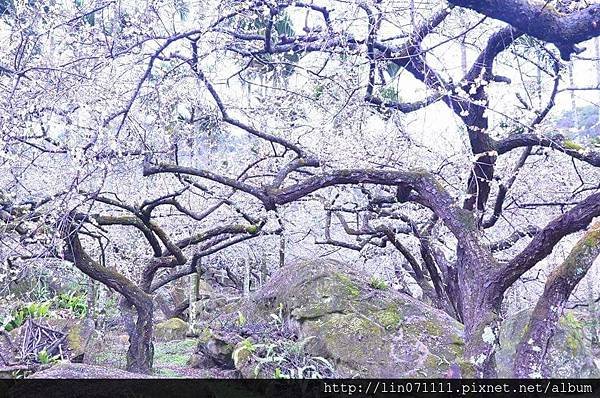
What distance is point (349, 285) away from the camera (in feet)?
21.9

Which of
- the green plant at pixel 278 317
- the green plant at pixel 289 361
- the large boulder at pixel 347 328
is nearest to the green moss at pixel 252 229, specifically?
the large boulder at pixel 347 328

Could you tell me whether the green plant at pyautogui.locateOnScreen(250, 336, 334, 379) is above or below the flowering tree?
below

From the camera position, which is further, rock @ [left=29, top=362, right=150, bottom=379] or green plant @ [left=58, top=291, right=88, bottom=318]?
green plant @ [left=58, top=291, right=88, bottom=318]

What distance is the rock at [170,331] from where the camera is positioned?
35.3 ft

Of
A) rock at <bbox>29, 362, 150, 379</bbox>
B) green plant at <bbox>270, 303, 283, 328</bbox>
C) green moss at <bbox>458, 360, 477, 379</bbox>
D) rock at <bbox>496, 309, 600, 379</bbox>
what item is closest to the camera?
rock at <bbox>29, 362, 150, 379</bbox>

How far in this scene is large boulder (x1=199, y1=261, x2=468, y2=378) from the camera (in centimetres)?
568

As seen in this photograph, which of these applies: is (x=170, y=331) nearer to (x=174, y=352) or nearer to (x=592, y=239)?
(x=174, y=352)

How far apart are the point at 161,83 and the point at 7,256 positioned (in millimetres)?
1978

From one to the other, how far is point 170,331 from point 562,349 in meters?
7.28

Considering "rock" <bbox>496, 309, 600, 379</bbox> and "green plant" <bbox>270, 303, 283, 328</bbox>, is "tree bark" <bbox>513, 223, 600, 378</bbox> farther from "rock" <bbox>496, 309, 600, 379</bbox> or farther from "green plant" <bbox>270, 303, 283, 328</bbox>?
"green plant" <bbox>270, 303, 283, 328</bbox>

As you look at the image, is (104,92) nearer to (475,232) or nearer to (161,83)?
(161,83)

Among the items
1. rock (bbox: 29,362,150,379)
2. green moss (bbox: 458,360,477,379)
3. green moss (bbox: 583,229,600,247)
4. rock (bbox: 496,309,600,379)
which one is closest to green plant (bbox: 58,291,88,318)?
rock (bbox: 29,362,150,379)

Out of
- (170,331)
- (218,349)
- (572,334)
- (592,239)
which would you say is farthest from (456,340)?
(170,331)

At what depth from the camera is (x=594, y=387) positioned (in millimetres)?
5387
